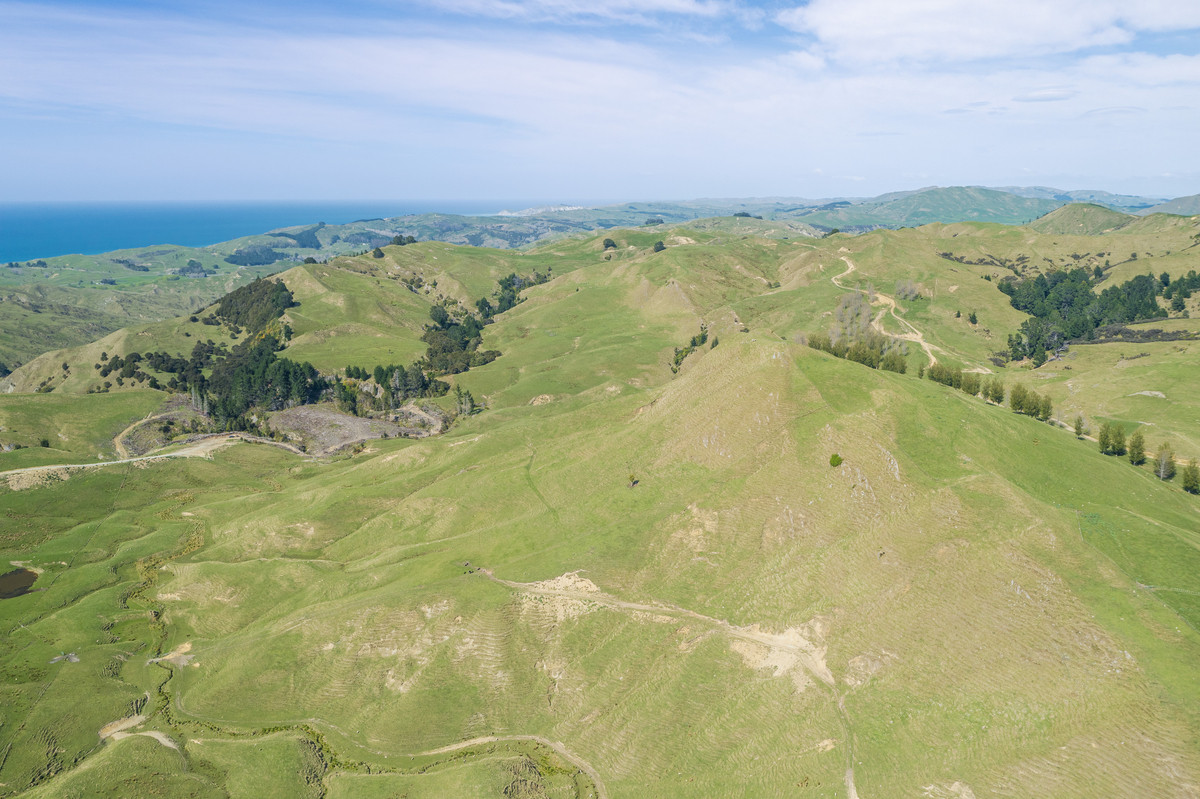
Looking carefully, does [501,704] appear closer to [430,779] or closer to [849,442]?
[430,779]

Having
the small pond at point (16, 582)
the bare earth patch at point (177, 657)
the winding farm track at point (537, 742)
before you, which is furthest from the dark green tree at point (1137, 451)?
the small pond at point (16, 582)

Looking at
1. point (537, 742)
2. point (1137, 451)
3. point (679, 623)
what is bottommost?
point (537, 742)

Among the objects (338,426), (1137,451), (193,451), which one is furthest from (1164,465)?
(193,451)

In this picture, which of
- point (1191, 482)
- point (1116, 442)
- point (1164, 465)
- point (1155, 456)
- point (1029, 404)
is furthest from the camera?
point (1029, 404)

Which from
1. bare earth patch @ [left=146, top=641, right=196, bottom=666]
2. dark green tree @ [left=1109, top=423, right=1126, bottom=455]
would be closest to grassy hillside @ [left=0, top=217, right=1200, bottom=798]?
bare earth patch @ [left=146, top=641, right=196, bottom=666]

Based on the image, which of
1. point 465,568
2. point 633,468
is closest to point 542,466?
point 633,468

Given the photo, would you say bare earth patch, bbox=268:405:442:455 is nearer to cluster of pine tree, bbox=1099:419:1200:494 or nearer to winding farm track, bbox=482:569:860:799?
winding farm track, bbox=482:569:860:799

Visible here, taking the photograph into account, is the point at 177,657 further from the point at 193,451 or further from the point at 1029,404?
the point at 1029,404
